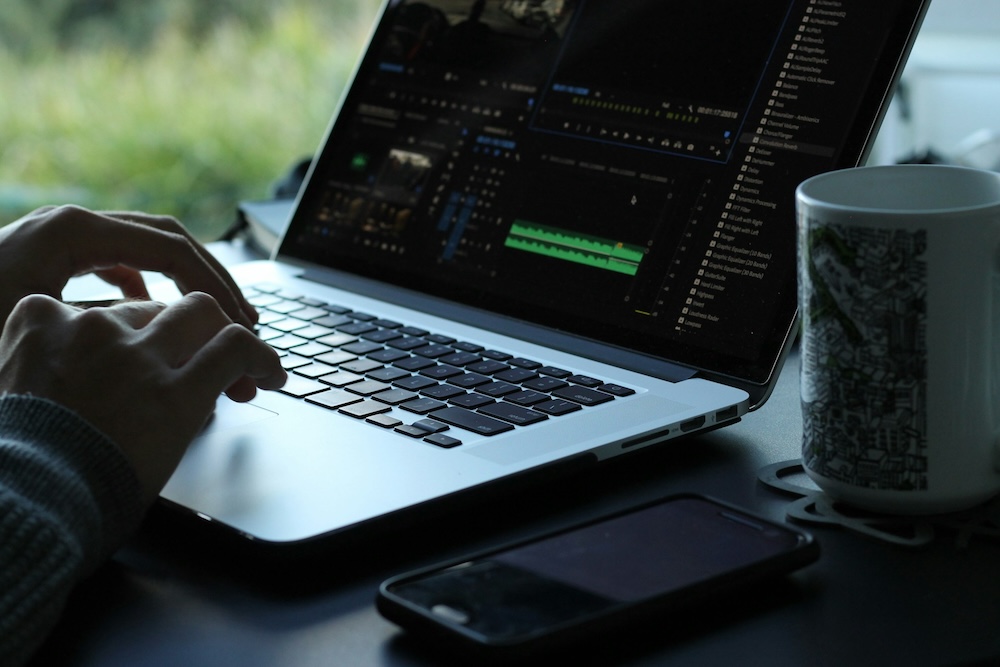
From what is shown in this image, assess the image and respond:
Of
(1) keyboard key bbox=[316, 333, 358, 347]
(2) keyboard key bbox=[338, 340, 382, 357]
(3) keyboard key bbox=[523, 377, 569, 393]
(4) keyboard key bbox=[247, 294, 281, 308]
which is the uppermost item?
(3) keyboard key bbox=[523, 377, 569, 393]

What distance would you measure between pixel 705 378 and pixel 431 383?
7.1 inches

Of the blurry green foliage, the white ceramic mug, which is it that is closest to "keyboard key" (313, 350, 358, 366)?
the white ceramic mug

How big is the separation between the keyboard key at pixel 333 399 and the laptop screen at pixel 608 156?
182 millimetres

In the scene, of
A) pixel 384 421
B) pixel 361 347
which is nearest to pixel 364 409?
pixel 384 421

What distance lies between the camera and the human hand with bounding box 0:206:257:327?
0.77 meters

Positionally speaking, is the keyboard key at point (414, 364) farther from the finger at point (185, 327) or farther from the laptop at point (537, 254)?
the finger at point (185, 327)

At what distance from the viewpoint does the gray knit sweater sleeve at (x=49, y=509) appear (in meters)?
0.44

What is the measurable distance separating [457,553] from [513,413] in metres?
0.13

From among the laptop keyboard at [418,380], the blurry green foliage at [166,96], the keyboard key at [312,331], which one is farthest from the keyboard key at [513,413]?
the blurry green foliage at [166,96]

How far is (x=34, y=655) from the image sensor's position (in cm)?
46

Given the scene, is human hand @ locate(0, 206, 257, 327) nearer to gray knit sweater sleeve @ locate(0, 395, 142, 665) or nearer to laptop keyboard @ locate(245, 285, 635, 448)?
laptop keyboard @ locate(245, 285, 635, 448)

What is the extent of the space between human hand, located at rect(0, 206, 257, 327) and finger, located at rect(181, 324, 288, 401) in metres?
0.16

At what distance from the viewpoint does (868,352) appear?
0.52 m

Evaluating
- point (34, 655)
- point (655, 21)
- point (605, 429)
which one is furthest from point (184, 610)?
point (655, 21)
